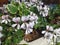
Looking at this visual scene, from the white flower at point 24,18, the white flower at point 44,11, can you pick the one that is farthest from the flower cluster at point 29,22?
the white flower at point 44,11

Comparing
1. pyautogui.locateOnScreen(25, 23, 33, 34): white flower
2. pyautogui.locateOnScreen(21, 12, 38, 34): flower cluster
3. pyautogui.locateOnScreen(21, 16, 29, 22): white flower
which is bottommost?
pyautogui.locateOnScreen(25, 23, 33, 34): white flower

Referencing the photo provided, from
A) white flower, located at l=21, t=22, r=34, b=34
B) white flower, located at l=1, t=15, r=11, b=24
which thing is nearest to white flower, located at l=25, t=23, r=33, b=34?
white flower, located at l=21, t=22, r=34, b=34

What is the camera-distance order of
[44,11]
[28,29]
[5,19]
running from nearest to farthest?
1. [28,29]
2. [5,19]
3. [44,11]

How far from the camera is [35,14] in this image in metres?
2.25

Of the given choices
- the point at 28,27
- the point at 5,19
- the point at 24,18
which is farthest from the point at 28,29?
the point at 5,19

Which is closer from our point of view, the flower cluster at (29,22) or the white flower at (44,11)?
the flower cluster at (29,22)

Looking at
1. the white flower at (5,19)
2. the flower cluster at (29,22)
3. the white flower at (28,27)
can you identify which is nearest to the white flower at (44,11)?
the flower cluster at (29,22)

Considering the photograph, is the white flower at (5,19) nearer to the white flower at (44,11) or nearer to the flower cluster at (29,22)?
the flower cluster at (29,22)

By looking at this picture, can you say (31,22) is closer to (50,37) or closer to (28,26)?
(28,26)

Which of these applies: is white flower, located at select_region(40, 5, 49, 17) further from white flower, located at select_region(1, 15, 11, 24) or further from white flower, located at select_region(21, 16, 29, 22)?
white flower, located at select_region(1, 15, 11, 24)

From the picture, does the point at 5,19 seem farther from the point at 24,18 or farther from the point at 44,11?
the point at 44,11

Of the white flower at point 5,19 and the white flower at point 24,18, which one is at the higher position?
the white flower at point 24,18

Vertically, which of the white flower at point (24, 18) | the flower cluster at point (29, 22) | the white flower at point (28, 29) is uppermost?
the white flower at point (24, 18)

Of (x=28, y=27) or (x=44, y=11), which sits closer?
(x=28, y=27)
